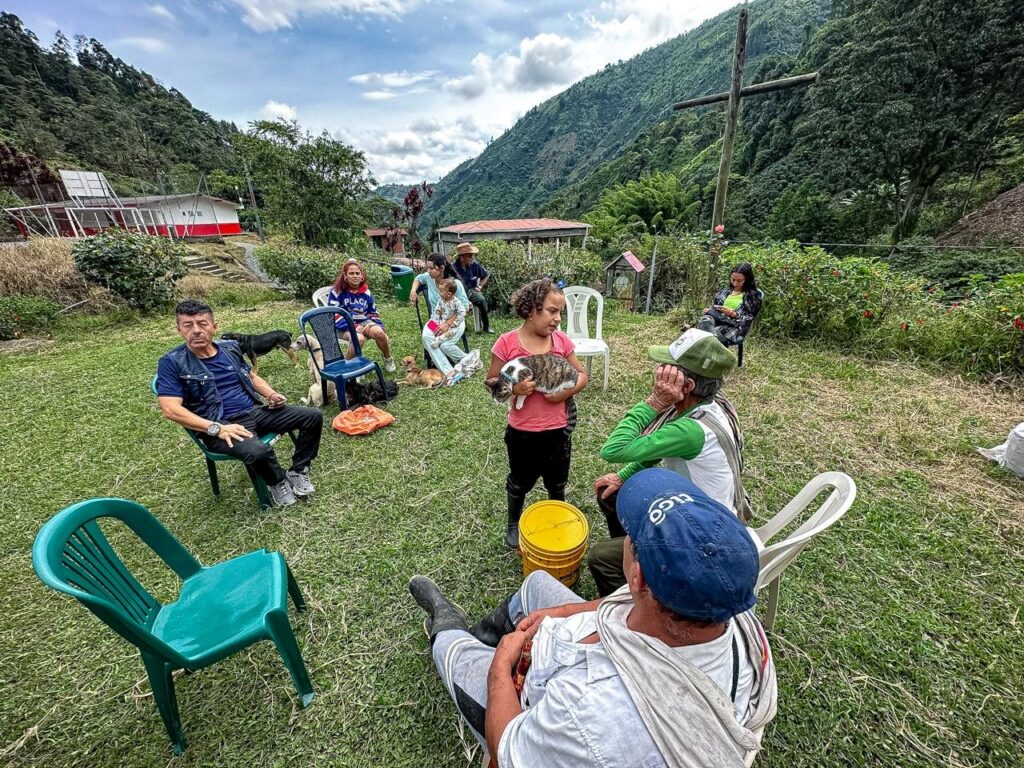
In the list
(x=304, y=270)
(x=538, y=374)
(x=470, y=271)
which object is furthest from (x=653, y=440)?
(x=304, y=270)

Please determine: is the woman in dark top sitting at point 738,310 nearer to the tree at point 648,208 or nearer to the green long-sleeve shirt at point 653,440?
the green long-sleeve shirt at point 653,440

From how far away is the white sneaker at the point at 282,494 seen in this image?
A: 3.02 metres

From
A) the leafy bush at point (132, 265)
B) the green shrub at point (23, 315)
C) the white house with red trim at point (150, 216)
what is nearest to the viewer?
the green shrub at point (23, 315)

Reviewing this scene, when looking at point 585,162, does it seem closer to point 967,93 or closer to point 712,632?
point 967,93

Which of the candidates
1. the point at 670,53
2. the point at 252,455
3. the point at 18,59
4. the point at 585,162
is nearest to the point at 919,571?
the point at 252,455

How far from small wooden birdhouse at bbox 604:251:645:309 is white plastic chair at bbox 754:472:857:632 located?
20.7 ft

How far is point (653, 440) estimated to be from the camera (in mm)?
1583

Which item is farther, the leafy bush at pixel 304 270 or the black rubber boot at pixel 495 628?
the leafy bush at pixel 304 270

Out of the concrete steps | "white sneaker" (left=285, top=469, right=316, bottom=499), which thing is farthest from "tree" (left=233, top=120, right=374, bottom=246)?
"white sneaker" (left=285, top=469, right=316, bottom=499)

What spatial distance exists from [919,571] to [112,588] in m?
4.12

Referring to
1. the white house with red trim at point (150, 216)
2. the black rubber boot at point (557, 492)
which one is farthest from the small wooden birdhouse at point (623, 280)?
the white house with red trim at point (150, 216)

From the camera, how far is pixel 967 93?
A: 1505cm

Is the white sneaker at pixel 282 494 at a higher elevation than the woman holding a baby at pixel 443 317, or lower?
lower

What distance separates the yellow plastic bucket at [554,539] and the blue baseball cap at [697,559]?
3.91ft
